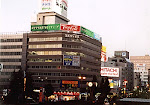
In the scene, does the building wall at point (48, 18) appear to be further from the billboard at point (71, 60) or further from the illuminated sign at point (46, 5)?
the billboard at point (71, 60)

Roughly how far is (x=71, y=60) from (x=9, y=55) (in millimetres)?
33740

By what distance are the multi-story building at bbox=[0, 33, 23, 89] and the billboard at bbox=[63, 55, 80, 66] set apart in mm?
25368

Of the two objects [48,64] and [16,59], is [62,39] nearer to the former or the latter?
[48,64]

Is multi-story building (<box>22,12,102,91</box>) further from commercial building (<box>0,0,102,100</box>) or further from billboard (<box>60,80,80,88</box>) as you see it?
billboard (<box>60,80,80,88</box>)

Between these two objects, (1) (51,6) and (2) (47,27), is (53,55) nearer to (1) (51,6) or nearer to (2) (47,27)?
(2) (47,27)

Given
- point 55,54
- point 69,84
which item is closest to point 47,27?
point 55,54

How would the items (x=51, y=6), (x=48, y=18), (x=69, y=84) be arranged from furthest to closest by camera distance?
1. (x=48, y=18)
2. (x=51, y=6)
3. (x=69, y=84)

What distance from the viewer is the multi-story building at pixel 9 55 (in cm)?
12950

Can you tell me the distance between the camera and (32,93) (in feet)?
339

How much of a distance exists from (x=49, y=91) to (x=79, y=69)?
27.1 metres

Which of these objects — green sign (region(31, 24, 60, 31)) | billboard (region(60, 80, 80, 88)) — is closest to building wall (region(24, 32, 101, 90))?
billboard (region(60, 80, 80, 88))

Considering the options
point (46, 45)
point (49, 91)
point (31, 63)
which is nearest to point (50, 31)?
point (46, 45)

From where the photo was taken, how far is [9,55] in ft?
428

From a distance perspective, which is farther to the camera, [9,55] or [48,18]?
[48,18]
